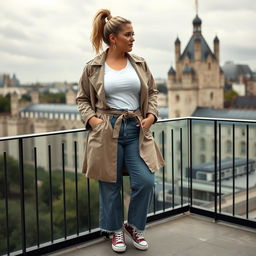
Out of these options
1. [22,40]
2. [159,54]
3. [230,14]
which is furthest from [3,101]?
[230,14]

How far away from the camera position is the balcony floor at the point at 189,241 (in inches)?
104

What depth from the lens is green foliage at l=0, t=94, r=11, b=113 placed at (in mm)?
83188

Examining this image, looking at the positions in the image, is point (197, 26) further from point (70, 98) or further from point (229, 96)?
point (70, 98)

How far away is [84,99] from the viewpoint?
251cm

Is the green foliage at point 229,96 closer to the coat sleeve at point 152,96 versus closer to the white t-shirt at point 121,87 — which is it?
the coat sleeve at point 152,96

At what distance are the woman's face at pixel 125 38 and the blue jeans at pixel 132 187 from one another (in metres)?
0.41

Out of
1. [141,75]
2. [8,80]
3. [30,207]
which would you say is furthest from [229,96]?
[141,75]

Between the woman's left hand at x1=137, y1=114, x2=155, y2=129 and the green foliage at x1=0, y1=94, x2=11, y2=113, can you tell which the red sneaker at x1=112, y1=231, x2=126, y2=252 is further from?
the green foliage at x1=0, y1=94, x2=11, y2=113

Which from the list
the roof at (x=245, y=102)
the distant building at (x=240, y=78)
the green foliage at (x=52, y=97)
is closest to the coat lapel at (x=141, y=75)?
the roof at (x=245, y=102)

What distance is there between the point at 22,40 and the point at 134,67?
278ft

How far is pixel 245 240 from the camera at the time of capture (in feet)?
9.34

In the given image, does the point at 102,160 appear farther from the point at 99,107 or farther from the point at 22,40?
the point at 22,40

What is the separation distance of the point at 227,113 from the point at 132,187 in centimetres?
5970

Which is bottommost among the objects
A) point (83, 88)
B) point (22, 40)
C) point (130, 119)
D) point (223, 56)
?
point (130, 119)
